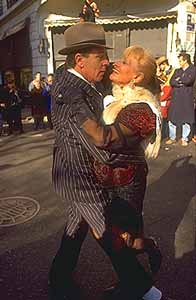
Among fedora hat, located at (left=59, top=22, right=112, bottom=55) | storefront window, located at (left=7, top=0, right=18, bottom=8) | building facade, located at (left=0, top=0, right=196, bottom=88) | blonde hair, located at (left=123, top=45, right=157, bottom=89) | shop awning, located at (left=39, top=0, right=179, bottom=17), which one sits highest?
storefront window, located at (left=7, top=0, right=18, bottom=8)

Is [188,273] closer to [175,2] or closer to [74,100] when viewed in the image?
[74,100]

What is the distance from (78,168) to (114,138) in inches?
16.0

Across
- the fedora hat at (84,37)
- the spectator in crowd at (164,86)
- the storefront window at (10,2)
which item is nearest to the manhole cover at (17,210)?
the fedora hat at (84,37)

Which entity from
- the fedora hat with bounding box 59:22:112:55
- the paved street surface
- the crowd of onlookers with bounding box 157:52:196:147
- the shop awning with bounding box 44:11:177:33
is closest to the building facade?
the shop awning with bounding box 44:11:177:33

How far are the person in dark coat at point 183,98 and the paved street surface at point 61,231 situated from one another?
1.63 m

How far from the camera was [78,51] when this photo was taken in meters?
2.15

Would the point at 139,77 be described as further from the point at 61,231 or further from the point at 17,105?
the point at 17,105

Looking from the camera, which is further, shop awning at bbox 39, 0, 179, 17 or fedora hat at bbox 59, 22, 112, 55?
shop awning at bbox 39, 0, 179, 17

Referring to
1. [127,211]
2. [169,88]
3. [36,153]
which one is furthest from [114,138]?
[169,88]

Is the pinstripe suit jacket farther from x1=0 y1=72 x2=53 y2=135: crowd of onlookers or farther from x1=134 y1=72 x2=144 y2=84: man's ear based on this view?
x1=0 y1=72 x2=53 y2=135: crowd of onlookers

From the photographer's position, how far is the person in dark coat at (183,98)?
7.88m

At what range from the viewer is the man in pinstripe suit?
6.91 feet

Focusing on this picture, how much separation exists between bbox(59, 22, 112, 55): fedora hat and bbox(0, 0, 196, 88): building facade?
41.3 feet

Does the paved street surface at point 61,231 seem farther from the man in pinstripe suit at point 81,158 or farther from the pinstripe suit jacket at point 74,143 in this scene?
the pinstripe suit jacket at point 74,143
